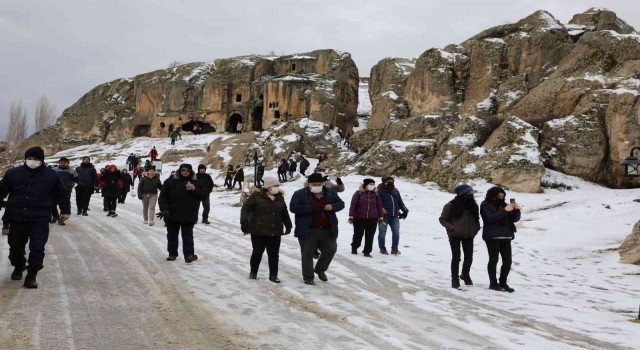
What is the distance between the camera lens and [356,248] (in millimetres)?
10680

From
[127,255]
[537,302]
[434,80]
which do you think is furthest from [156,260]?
[434,80]

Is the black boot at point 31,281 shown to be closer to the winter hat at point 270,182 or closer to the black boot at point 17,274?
the black boot at point 17,274

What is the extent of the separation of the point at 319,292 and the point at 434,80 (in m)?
30.2

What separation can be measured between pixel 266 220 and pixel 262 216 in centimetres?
8

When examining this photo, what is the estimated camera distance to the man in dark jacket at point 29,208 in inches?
240

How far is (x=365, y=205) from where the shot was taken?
407 inches

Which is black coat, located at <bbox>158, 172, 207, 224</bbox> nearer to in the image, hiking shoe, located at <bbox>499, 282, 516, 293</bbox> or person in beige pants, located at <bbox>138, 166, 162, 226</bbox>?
hiking shoe, located at <bbox>499, 282, 516, 293</bbox>

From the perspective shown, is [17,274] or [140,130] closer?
[17,274]

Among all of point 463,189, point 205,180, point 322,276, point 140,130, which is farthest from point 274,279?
point 140,130

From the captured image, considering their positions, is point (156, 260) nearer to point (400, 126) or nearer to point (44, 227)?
point (44, 227)

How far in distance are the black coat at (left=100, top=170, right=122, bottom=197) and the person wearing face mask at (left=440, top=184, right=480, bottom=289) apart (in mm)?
11118

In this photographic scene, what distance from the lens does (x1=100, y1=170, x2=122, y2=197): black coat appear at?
15.3m

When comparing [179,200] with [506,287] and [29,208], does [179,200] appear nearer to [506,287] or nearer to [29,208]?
[29,208]

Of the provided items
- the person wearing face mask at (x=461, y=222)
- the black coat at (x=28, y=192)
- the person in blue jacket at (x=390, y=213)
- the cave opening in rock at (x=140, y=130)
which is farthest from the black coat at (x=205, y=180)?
the cave opening in rock at (x=140, y=130)
